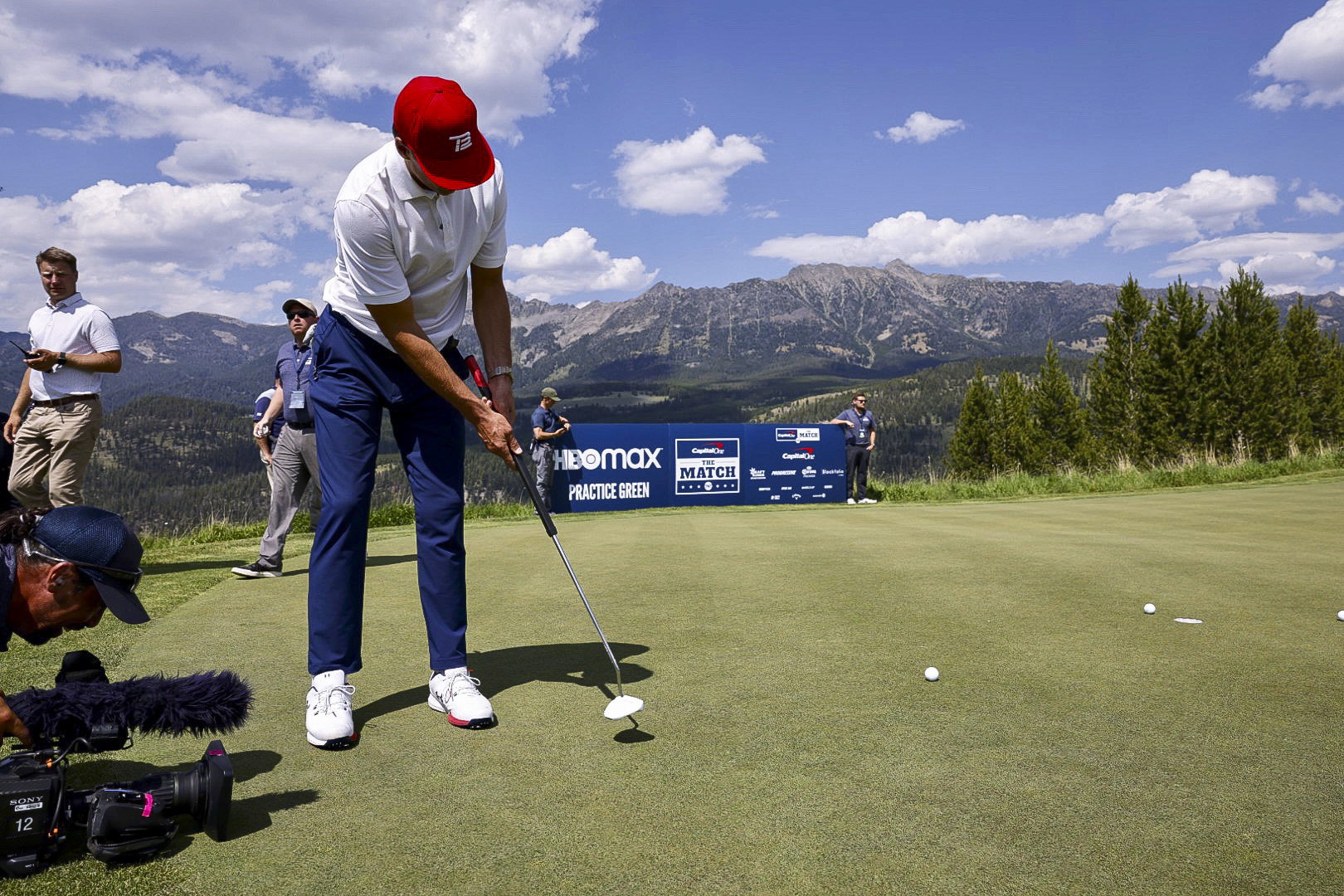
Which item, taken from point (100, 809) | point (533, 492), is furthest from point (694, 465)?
point (100, 809)

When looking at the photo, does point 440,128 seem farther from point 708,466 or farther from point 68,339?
point 708,466

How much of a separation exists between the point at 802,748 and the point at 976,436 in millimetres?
62760

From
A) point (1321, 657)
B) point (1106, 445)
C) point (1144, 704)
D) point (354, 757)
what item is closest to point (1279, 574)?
point (1321, 657)

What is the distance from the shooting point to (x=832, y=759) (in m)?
2.70

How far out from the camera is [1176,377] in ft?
133

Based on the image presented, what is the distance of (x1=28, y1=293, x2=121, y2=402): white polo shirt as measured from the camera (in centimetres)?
662

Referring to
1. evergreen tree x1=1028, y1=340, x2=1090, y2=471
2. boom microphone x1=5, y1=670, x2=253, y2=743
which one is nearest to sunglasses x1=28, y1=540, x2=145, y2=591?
boom microphone x1=5, y1=670, x2=253, y2=743

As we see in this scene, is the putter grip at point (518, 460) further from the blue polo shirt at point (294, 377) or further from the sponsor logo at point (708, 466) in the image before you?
the sponsor logo at point (708, 466)

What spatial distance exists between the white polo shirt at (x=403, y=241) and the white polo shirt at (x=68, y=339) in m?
4.42

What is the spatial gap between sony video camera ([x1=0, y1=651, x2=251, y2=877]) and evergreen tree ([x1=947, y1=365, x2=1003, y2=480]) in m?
61.6

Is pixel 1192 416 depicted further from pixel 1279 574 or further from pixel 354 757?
pixel 354 757

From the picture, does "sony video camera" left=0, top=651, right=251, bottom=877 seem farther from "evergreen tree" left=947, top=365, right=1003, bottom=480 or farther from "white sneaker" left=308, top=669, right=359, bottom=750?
"evergreen tree" left=947, top=365, right=1003, bottom=480

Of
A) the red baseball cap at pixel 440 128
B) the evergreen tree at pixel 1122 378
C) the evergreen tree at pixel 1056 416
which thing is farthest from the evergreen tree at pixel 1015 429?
the red baseball cap at pixel 440 128

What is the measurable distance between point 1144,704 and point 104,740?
3.34m
